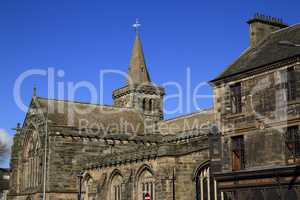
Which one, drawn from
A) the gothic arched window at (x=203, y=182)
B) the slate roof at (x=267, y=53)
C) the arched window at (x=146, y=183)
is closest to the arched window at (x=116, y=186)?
the arched window at (x=146, y=183)

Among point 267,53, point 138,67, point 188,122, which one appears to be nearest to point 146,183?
point 267,53

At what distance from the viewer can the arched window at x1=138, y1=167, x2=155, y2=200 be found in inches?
1452

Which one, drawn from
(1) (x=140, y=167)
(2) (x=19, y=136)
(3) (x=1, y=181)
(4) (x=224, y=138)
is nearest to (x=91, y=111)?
(2) (x=19, y=136)

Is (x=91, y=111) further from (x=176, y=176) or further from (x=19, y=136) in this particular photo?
(x=176, y=176)

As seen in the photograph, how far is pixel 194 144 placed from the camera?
112ft

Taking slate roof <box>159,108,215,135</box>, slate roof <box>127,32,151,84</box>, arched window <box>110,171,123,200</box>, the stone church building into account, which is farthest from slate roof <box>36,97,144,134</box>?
slate roof <box>127,32,151,84</box>

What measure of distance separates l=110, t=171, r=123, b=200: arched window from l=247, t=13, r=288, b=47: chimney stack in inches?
666

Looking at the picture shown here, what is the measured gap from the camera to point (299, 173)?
77.3ft

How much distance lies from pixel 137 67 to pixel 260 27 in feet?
145

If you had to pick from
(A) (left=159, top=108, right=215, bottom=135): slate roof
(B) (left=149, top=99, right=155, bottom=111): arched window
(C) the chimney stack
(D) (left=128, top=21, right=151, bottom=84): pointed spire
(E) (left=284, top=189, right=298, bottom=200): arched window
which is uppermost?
(D) (left=128, top=21, right=151, bottom=84): pointed spire

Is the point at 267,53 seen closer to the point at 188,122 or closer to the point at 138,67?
the point at 188,122

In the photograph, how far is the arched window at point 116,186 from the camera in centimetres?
4162

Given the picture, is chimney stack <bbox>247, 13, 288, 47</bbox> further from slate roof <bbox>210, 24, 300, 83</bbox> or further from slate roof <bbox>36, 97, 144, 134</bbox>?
slate roof <bbox>36, 97, 144, 134</bbox>

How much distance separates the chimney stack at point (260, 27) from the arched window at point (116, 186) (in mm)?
16912
